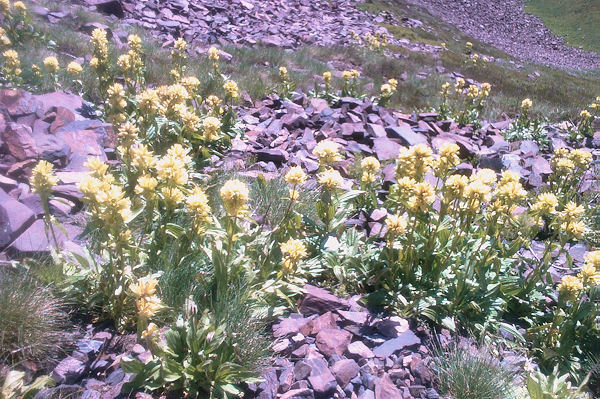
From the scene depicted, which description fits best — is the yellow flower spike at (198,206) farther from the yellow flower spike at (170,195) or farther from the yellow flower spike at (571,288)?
the yellow flower spike at (571,288)

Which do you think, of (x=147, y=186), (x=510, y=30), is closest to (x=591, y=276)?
(x=147, y=186)

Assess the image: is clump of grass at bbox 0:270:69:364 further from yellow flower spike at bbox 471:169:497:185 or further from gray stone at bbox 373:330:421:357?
yellow flower spike at bbox 471:169:497:185

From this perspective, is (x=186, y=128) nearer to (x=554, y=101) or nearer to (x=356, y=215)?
(x=356, y=215)

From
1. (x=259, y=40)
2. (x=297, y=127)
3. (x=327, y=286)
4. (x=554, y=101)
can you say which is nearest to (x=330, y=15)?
(x=259, y=40)

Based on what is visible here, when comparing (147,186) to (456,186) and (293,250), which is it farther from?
(456,186)

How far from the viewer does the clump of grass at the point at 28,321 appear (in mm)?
2361

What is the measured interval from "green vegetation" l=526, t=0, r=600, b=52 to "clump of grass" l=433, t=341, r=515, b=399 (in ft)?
167

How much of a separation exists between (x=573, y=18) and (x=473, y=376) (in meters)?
61.2

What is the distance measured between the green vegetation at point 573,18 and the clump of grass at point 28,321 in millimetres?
52098

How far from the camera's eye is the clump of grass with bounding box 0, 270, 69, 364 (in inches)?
93.0

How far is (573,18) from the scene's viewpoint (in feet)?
168

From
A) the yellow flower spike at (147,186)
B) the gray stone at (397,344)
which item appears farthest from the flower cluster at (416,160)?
the yellow flower spike at (147,186)

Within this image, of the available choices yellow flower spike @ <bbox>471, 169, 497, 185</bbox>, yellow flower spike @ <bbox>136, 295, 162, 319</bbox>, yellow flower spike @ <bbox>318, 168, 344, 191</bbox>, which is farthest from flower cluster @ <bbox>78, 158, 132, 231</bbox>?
yellow flower spike @ <bbox>471, 169, 497, 185</bbox>

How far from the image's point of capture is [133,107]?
18.3ft
